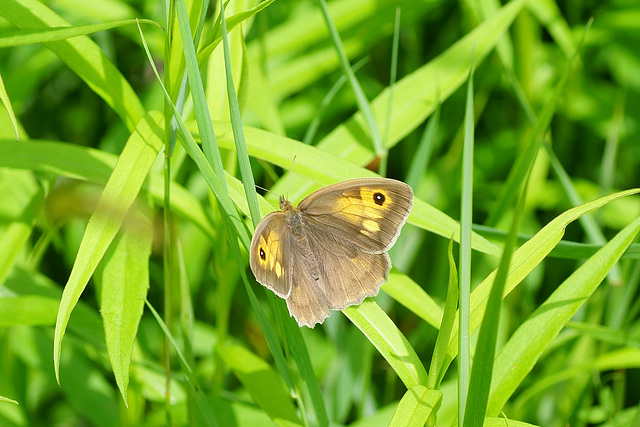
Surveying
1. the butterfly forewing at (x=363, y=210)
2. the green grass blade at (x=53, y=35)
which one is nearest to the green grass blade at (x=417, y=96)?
the butterfly forewing at (x=363, y=210)

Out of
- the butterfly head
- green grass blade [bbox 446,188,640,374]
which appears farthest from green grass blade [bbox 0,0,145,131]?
green grass blade [bbox 446,188,640,374]

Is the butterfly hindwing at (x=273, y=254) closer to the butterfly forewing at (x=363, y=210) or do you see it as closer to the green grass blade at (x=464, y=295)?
the butterfly forewing at (x=363, y=210)

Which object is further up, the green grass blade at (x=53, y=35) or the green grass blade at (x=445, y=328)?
the green grass blade at (x=53, y=35)

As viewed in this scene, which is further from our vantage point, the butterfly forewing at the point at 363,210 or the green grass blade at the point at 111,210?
the butterfly forewing at the point at 363,210

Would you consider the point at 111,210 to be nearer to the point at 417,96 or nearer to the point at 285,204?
the point at 285,204

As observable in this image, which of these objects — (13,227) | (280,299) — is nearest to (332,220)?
(280,299)

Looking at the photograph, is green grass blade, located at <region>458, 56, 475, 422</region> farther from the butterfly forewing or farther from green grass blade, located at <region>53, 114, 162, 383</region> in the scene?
green grass blade, located at <region>53, 114, 162, 383</region>

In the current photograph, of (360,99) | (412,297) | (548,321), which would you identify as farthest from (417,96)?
(548,321)
